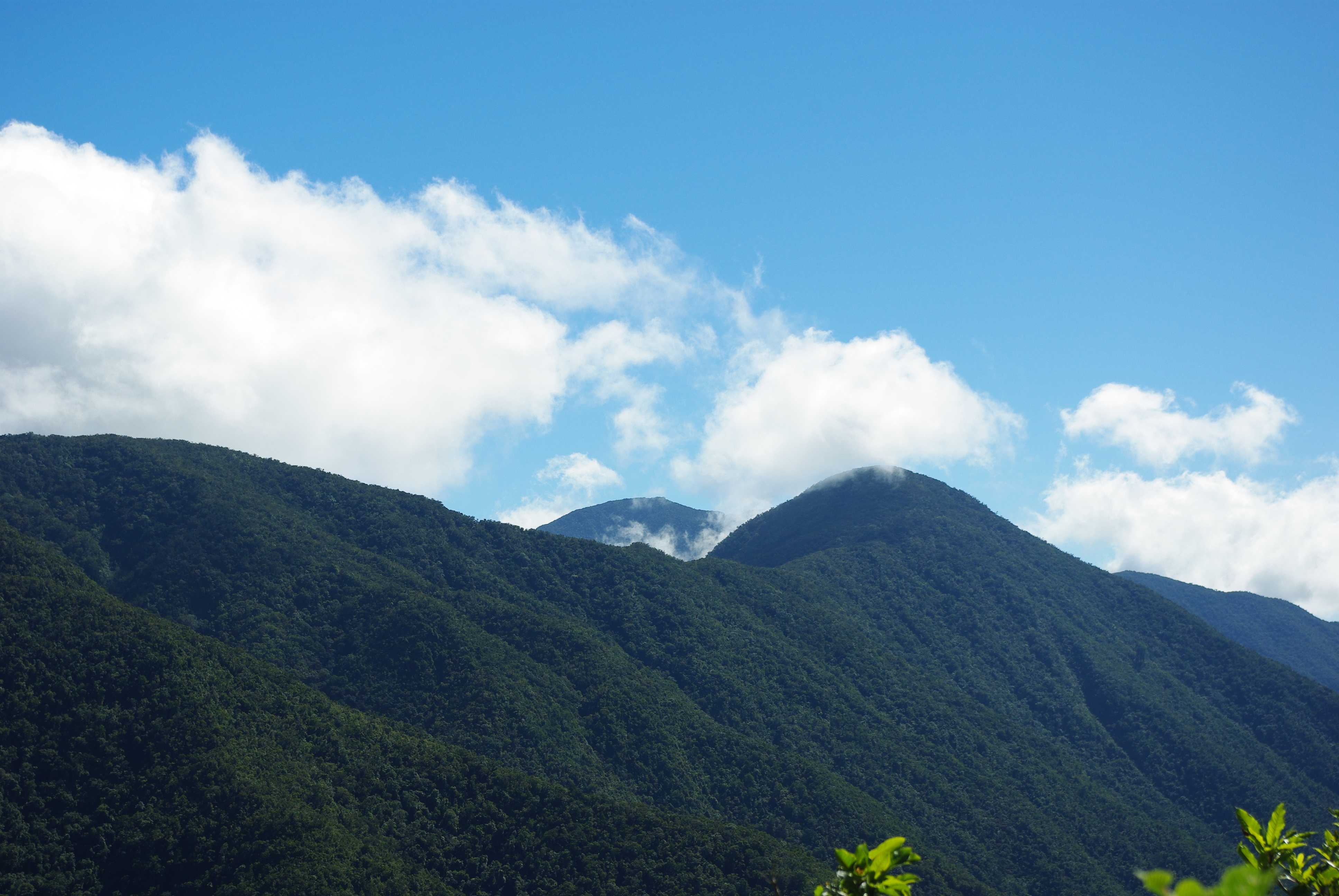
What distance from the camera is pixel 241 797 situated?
81.9 metres

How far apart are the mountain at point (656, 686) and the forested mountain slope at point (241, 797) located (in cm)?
1658

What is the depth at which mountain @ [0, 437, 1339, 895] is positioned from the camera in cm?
12794

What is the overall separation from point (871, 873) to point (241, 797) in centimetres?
8522

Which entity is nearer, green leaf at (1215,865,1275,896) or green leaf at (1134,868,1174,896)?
green leaf at (1215,865,1275,896)

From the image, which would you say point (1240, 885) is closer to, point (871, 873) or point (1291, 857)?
point (871, 873)

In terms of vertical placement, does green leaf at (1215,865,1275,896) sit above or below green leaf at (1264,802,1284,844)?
above

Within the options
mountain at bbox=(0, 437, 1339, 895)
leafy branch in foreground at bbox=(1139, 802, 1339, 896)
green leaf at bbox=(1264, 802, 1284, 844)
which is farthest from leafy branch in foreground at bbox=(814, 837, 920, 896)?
mountain at bbox=(0, 437, 1339, 895)

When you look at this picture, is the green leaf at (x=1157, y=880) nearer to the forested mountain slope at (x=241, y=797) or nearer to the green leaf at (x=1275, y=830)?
the green leaf at (x=1275, y=830)

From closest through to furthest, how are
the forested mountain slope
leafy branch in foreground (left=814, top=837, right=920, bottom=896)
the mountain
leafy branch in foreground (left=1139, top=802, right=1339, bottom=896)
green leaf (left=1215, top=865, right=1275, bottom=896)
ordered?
green leaf (left=1215, top=865, right=1275, bottom=896) → leafy branch in foreground (left=814, top=837, right=920, bottom=896) → leafy branch in foreground (left=1139, top=802, right=1339, bottom=896) → the forested mountain slope → the mountain

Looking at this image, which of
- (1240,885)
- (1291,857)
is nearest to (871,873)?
(1240,885)

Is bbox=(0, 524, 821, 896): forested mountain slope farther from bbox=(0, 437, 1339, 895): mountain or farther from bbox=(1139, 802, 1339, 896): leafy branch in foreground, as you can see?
bbox=(1139, 802, 1339, 896): leafy branch in foreground

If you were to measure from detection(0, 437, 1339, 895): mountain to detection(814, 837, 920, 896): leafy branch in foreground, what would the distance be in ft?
338

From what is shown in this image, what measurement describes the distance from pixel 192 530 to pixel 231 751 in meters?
68.0

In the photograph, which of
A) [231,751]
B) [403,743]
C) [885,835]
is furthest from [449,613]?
[885,835]
